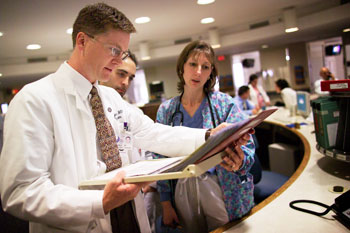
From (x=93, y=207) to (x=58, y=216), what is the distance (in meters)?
0.11

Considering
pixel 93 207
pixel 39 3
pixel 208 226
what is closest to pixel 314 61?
pixel 39 3

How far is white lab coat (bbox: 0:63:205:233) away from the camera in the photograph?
0.84m

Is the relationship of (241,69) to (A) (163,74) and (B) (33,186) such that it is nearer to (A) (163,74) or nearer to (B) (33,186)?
(A) (163,74)

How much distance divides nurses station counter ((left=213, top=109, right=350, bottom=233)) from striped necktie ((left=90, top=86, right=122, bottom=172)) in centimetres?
56

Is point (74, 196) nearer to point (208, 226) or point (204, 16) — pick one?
point (208, 226)

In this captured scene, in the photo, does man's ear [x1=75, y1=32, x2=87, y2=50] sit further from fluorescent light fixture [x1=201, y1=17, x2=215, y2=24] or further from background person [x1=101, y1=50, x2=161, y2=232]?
fluorescent light fixture [x1=201, y1=17, x2=215, y2=24]

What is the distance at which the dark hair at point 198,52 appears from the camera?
1.68 meters

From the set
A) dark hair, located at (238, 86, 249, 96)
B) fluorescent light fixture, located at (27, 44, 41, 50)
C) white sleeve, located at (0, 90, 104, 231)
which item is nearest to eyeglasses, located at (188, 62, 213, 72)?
white sleeve, located at (0, 90, 104, 231)

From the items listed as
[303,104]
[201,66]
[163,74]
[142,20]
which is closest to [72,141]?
[201,66]

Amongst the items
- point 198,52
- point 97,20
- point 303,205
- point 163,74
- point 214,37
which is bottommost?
point 303,205

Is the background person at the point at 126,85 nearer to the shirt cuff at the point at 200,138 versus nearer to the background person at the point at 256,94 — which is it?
the shirt cuff at the point at 200,138

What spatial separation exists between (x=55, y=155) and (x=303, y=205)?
1157mm

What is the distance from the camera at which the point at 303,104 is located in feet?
14.8

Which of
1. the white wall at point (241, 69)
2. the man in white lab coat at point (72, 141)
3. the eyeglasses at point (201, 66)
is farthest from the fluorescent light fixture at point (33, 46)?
the white wall at point (241, 69)
